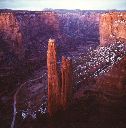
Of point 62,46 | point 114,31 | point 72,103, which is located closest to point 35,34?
point 62,46

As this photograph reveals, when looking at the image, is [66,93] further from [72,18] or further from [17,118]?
[72,18]

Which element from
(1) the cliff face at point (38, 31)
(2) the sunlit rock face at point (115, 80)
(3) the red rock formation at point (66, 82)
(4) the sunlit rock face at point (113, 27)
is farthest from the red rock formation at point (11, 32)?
(2) the sunlit rock face at point (115, 80)

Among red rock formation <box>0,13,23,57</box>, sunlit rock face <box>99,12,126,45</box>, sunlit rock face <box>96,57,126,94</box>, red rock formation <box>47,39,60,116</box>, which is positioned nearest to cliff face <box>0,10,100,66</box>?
red rock formation <box>0,13,23,57</box>

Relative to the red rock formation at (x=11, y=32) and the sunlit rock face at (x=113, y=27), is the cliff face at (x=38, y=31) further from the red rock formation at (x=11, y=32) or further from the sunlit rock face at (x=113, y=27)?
the sunlit rock face at (x=113, y=27)

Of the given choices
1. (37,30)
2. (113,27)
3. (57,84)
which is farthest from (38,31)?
(57,84)

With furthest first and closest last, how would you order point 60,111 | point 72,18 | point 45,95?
point 72,18 < point 45,95 < point 60,111

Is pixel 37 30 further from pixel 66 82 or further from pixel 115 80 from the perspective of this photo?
pixel 115 80

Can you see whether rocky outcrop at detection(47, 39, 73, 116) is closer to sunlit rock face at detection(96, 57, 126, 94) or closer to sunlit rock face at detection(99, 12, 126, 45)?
sunlit rock face at detection(96, 57, 126, 94)
